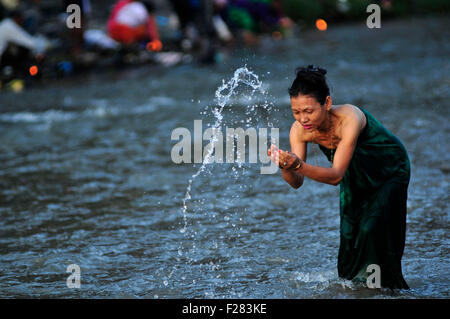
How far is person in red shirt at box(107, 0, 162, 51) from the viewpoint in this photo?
1345cm

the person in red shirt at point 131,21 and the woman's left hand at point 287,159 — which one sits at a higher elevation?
the person in red shirt at point 131,21

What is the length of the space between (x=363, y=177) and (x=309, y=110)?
21.8 inches

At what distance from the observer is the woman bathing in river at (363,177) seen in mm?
3773

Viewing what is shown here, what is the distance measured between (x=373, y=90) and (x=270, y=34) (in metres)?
6.71

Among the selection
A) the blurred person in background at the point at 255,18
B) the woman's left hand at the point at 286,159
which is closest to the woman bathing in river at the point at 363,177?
the woman's left hand at the point at 286,159

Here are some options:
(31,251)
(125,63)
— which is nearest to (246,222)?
(31,251)

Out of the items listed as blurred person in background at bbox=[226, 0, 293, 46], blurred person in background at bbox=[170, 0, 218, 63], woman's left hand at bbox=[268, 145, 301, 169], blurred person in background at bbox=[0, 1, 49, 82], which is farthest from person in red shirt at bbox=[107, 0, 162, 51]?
woman's left hand at bbox=[268, 145, 301, 169]

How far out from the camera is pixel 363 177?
395 centimetres

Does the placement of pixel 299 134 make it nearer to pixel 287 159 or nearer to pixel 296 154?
pixel 296 154

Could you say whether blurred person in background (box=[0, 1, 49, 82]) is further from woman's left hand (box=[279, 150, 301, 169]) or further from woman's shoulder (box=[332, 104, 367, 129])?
woman's left hand (box=[279, 150, 301, 169])

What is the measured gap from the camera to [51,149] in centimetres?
848

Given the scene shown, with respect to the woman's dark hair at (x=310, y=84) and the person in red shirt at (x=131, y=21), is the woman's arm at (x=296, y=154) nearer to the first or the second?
the woman's dark hair at (x=310, y=84)

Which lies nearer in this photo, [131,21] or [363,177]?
[363,177]

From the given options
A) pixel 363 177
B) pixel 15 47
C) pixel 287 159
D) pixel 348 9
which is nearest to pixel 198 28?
pixel 15 47
